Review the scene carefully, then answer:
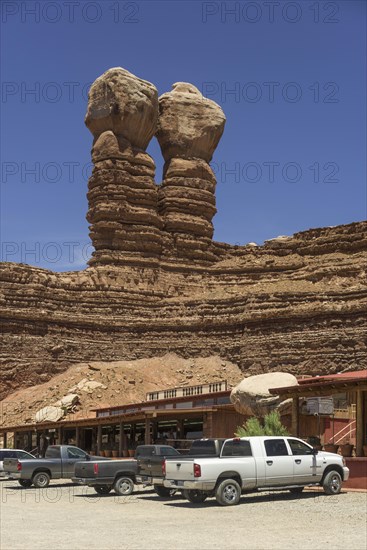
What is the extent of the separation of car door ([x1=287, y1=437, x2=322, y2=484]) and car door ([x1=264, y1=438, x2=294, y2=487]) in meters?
0.18

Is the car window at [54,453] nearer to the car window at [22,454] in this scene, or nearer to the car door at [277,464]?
the car window at [22,454]

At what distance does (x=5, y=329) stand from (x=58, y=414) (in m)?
12.9

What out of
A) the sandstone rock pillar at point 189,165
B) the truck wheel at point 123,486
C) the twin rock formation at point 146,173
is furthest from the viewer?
the sandstone rock pillar at point 189,165

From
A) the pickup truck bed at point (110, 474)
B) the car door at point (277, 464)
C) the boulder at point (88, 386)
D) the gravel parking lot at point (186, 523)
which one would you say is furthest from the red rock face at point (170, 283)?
the gravel parking lot at point (186, 523)

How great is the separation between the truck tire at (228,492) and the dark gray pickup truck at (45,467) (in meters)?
8.71

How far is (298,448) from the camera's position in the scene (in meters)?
21.6

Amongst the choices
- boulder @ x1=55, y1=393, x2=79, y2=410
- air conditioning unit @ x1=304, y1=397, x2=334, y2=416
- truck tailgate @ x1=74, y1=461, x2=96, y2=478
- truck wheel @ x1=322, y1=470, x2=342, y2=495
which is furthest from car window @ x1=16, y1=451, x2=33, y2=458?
boulder @ x1=55, y1=393, x2=79, y2=410

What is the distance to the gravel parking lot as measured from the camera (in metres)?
14.3

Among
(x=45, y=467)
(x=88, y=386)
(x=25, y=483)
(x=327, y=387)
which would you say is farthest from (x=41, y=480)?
(x=88, y=386)

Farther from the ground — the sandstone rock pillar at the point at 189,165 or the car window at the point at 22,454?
the sandstone rock pillar at the point at 189,165

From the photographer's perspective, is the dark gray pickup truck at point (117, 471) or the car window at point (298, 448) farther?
the dark gray pickup truck at point (117, 471)

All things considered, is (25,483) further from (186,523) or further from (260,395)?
(186,523)

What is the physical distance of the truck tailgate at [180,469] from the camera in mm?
20375

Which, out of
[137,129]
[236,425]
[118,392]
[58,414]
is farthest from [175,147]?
[236,425]
